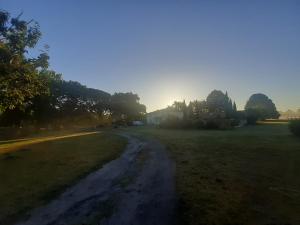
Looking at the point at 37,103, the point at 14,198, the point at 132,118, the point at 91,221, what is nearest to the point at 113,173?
the point at 14,198

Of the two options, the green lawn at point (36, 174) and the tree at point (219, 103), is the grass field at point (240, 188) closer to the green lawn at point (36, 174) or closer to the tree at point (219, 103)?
the green lawn at point (36, 174)

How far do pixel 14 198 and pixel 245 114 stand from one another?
7142cm

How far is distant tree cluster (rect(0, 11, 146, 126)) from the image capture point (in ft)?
88.8

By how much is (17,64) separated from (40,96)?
124 ft

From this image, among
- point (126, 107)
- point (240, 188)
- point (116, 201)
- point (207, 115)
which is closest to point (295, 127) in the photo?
point (240, 188)

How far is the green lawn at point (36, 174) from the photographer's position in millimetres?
11820

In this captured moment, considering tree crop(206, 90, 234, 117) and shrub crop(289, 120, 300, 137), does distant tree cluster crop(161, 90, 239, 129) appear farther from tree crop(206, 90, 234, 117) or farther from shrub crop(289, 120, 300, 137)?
shrub crop(289, 120, 300, 137)

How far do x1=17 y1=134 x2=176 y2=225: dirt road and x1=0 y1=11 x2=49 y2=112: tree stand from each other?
15.1 metres

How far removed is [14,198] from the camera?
1250 cm

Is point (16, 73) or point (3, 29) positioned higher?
point (3, 29)

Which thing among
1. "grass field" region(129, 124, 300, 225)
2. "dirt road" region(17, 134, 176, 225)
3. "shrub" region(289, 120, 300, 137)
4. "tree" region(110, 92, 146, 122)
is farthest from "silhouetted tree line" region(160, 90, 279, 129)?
"dirt road" region(17, 134, 176, 225)

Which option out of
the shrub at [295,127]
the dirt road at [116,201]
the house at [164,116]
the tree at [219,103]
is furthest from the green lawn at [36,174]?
the tree at [219,103]

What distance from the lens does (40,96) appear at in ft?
205

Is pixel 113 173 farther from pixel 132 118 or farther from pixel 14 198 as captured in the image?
pixel 132 118
